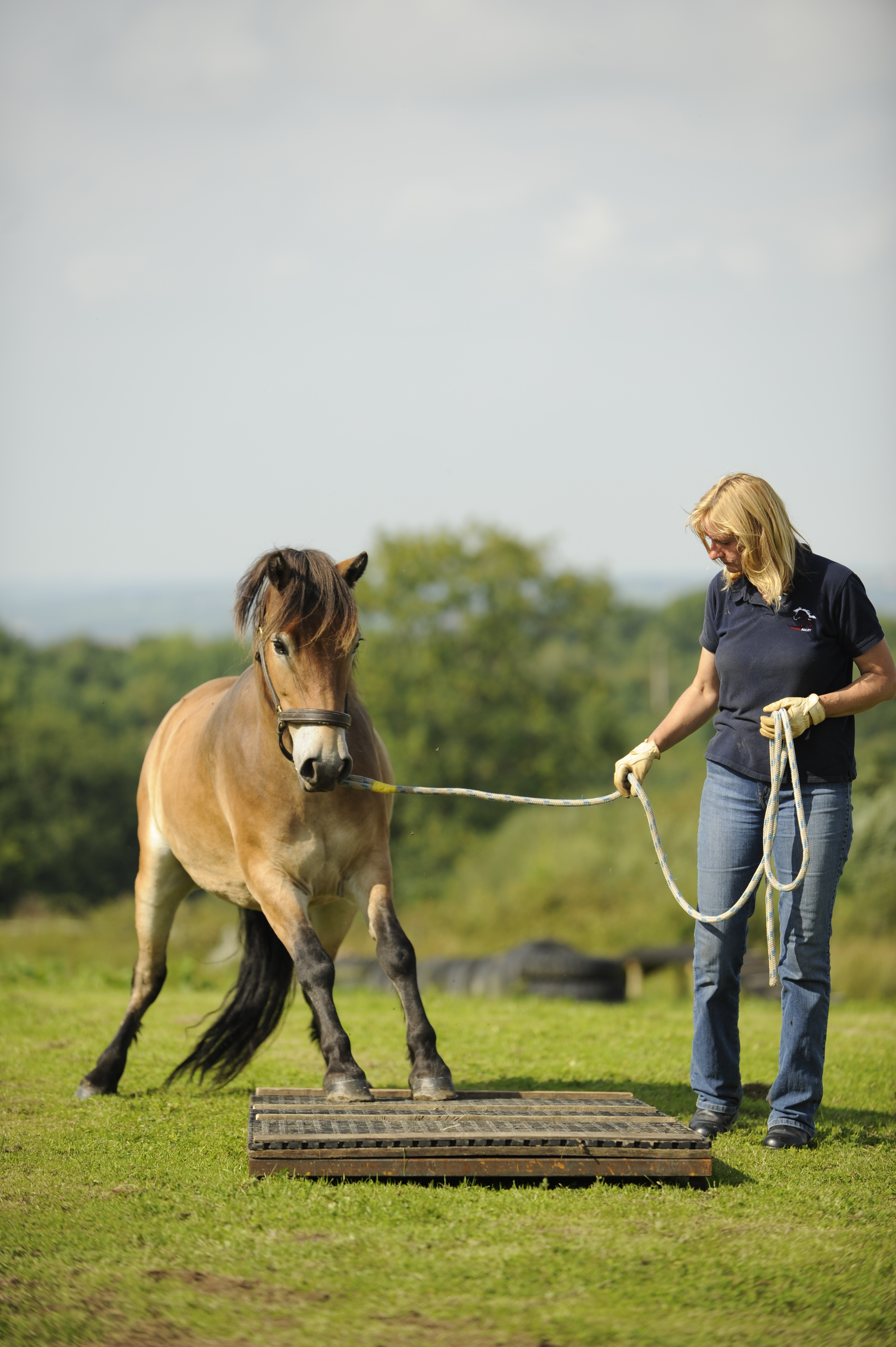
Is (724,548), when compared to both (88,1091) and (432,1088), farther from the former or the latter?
(88,1091)

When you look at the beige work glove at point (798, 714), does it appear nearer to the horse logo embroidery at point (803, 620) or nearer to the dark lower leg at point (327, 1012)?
the horse logo embroidery at point (803, 620)

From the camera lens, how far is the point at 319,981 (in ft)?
14.9

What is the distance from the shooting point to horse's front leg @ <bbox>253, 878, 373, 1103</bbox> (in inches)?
176

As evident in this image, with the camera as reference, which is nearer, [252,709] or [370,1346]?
[370,1346]

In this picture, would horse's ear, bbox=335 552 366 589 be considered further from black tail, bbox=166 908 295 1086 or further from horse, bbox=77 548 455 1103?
black tail, bbox=166 908 295 1086

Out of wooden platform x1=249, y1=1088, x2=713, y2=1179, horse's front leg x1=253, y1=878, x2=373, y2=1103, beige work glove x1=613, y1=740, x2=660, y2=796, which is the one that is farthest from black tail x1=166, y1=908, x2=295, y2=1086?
beige work glove x1=613, y1=740, x2=660, y2=796

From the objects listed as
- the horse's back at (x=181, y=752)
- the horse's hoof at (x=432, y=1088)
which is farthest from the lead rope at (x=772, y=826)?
the horse's back at (x=181, y=752)

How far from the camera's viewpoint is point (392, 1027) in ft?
26.4

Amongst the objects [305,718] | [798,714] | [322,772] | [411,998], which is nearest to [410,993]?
[411,998]

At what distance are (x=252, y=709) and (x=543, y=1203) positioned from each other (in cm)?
236

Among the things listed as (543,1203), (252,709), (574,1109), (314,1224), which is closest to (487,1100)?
(574,1109)

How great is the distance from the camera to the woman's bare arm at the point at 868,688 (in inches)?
172

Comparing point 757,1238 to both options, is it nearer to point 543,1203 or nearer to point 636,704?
point 543,1203

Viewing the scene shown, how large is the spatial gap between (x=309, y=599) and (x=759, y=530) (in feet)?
5.77
